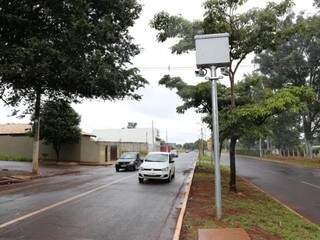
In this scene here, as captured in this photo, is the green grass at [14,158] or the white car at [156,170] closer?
the white car at [156,170]

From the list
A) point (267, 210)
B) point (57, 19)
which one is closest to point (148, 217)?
point (267, 210)

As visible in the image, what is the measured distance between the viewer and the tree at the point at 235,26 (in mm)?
18703

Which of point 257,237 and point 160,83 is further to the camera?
point 160,83

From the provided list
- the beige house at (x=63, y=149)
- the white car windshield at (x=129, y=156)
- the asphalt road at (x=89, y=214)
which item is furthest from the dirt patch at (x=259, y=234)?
the beige house at (x=63, y=149)

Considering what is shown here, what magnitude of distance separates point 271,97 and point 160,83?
1054 centimetres

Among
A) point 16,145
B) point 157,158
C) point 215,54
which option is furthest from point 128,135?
point 215,54

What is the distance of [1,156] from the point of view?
53.7 m

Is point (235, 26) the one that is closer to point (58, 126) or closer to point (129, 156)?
point (129, 156)

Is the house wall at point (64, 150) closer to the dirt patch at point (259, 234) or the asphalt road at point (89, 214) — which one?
the asphalt road at point (89, 214)

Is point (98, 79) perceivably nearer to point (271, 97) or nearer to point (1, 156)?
point (271, 97)

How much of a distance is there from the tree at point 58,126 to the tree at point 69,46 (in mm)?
17756

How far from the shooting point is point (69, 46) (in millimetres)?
25750

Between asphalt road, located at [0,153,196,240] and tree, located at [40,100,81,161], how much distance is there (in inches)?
1112

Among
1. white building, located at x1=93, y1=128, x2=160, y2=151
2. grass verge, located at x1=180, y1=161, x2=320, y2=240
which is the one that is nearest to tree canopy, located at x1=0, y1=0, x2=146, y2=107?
grass verge, located at x1=180, y1=161, x2=320, y2=240
